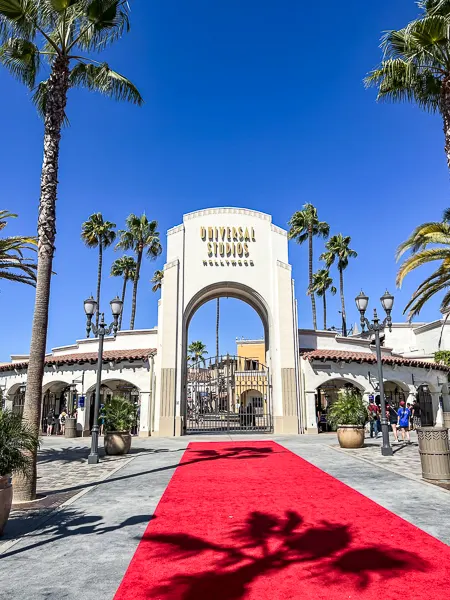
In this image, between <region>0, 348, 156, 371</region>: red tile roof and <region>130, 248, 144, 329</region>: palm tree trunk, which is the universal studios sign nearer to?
<region>0, 348, 156, 371</region>: red tile roof

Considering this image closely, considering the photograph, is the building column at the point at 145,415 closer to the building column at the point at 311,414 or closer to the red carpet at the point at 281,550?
the building column at the point at 311,414

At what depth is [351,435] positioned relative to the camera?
14.8 metres

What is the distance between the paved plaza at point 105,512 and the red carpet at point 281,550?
0.24 meters

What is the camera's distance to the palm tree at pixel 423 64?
11026 millimetres

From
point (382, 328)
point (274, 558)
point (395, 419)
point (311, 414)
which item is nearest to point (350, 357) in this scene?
point (311, 414)

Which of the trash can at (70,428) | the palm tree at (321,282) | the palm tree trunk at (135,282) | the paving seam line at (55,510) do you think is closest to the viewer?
the paving seam line at (55,510)

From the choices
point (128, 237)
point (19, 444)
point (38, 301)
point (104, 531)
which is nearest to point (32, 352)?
point (38, 301)

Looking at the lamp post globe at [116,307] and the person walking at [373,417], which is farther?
the person walking at [373,417]

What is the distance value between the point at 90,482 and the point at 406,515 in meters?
6.95

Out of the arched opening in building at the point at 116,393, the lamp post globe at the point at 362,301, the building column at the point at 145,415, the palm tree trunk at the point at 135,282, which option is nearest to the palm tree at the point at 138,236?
the palm tree trunk at the point at 135,282

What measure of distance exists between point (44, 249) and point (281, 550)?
8.04 metres

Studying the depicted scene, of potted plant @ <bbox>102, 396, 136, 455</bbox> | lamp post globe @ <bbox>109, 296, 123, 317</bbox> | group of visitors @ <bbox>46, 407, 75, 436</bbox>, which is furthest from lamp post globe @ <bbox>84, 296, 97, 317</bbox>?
group of visitors @ <bbox>46, 407, 75, 436</bbox>

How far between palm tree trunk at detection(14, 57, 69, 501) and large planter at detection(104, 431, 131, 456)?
5.92m

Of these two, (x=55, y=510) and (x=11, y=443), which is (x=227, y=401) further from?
(x=11, y=443)
